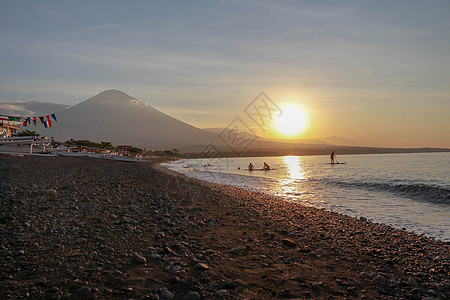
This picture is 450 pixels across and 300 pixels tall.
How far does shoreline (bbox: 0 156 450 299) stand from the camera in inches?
158

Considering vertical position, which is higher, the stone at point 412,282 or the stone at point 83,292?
the stone at point 83,292

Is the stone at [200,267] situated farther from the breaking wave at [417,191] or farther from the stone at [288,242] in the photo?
the breaking wave at [417,191]

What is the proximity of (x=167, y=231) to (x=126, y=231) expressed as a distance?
912mm

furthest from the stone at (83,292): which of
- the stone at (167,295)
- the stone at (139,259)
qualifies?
the stone at (139,259)

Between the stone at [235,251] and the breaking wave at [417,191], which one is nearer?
the stone at [235,251]

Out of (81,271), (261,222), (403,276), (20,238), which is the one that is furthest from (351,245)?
(20,238)

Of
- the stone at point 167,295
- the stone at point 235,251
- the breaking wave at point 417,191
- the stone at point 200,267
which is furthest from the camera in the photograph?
the breaking wave at point 417,191

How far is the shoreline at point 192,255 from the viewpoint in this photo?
4.02 metres

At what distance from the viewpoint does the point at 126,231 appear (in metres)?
6.25

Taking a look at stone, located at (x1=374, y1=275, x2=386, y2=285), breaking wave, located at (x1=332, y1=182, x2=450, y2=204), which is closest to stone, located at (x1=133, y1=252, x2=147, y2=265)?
stone, located at (x1=374, y1=275, x2=386, y2=285)

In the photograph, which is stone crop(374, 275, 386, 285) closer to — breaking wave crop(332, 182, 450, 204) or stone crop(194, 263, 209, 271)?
stone crop(194, 263, 209, 271)

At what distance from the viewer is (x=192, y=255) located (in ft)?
17.3

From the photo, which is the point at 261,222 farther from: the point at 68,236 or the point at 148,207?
the point at 68,236

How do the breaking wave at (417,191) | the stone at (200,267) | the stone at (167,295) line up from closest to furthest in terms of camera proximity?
the stone at (167,295)
the stone at (200,267)
the breaking wave at (417,191)
